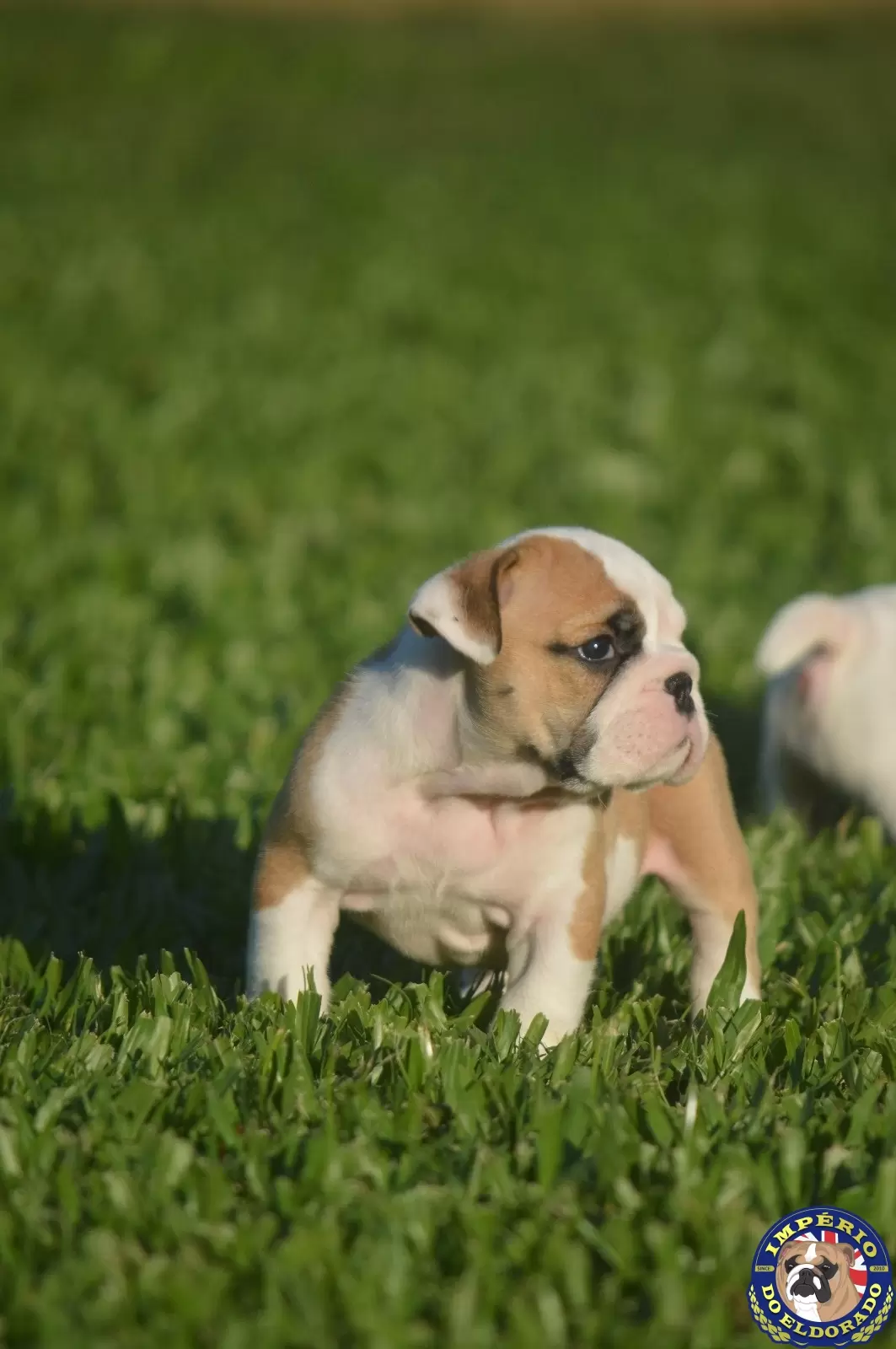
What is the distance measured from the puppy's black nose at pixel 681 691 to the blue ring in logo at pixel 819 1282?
1.14m

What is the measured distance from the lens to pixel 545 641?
3795 millimetres

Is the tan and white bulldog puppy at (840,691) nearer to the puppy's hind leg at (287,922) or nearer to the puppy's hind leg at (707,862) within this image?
the puppy's hind leg at (707,862)

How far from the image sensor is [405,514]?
31.5 feet

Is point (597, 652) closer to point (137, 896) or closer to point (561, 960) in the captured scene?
point (561, 960)

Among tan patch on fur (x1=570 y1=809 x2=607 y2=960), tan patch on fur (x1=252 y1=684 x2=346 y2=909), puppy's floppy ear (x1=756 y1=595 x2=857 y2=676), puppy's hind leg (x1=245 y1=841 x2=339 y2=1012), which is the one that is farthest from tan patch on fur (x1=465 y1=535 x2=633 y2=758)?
puppy's floppy ear (x1=756 y1=595 x2=857 y2=676)

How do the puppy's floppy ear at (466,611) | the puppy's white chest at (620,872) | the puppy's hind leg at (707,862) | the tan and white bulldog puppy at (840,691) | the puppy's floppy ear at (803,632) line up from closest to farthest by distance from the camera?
the puppy's floppy ear at (466,611)
the puppy's white chest at (620,872)
the puppy's hind leg at (707,862)
the puppy's floppy ear at (803,632)
the tan and white bulldog puppy at (840,691)

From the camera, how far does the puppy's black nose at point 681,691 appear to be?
149 inches

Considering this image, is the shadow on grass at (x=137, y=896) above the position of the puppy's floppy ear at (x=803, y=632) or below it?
below

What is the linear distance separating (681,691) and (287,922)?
42.3 inches

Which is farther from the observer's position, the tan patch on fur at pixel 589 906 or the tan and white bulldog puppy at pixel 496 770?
A: the tan patch on fur at pixel 589 906

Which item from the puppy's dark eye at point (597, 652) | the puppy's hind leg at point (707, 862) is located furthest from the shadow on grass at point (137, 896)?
the puppy's dark eye at point (597, 652)

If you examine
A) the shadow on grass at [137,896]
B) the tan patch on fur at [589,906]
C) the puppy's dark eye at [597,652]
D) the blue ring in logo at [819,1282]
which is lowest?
the blue ring in logo at [819,1282]

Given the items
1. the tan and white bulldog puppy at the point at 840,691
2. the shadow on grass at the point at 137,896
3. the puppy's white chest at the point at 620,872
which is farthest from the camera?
the tan and white bulldog puppy at the point at 840,691

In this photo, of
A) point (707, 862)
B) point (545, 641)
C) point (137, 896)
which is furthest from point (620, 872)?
point (137, 896)
